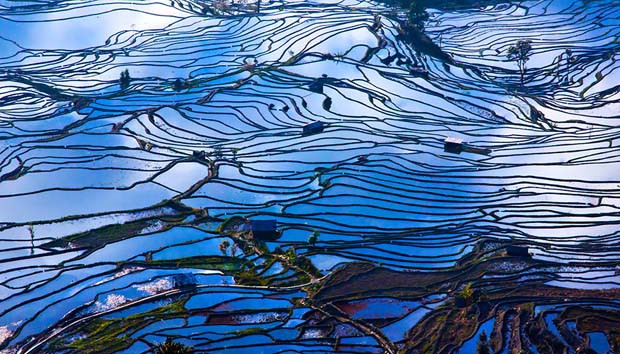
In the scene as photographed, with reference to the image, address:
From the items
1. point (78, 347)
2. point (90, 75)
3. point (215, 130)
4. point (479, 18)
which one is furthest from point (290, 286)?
point (479, 18)

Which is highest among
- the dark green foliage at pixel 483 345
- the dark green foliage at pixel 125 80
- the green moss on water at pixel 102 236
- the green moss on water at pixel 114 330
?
the dark green foliage at pixel 125 80

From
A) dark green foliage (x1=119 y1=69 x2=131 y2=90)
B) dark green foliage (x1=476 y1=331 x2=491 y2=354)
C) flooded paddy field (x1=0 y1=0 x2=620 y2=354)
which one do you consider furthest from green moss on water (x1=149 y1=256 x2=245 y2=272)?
dark green foliage (x1=119 y1=69 x2=131 y2=90)

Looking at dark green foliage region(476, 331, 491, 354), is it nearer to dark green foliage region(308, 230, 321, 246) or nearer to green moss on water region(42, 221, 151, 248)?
dark green foliage region(308, 230, 321, 246)

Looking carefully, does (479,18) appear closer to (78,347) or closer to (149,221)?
(149,221)

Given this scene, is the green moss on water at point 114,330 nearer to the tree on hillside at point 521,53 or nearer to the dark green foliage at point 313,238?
the dark green foliage at point 313,238

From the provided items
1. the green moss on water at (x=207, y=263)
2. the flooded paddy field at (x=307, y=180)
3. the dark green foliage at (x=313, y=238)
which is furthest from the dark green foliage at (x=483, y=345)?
the green moss on water at (x=207, y=263)

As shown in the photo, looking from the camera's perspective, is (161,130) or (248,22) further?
(248,22)

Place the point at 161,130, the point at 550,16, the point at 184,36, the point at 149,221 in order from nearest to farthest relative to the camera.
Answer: the point at 149,221 < the point at 161,130 < the point at 184,36 < the point at 550,16
